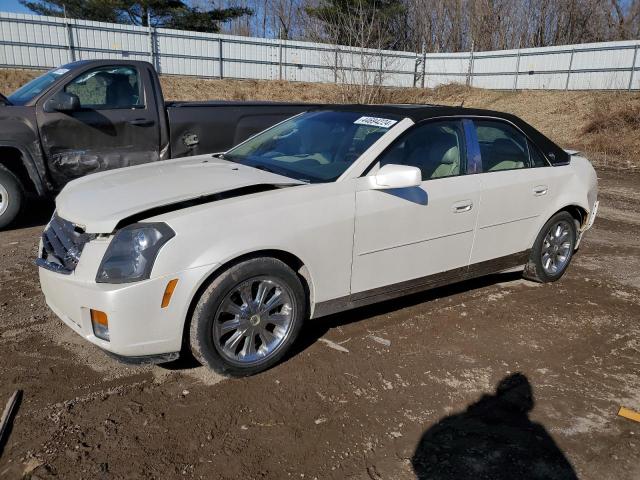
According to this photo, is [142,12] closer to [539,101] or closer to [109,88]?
[539,101]

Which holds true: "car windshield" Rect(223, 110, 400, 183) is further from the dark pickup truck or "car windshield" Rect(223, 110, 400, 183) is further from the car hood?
the dark pickup truck

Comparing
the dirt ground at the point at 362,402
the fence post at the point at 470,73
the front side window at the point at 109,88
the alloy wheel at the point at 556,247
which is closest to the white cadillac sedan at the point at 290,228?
the alloy wheel at the point at 556,247

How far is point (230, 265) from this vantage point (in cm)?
318

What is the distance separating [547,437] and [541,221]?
2461 mm

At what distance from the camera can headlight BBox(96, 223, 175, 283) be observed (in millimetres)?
2926

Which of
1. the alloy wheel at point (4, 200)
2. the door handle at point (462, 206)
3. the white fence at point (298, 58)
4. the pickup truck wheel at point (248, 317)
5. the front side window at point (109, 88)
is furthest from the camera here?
the white fence at point (298, 58)

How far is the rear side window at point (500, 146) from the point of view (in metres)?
4.52

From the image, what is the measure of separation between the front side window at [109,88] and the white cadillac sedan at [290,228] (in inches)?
111

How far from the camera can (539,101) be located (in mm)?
22875

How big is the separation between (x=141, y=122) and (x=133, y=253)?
13.9 ft

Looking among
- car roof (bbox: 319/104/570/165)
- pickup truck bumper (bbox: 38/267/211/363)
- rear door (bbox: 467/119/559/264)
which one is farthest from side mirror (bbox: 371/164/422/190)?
pickup truck bumper (bbox: 38/267/211/363)

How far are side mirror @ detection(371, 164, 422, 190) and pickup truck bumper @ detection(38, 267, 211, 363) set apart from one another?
1.30m

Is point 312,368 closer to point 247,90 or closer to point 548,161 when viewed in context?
point 548,161

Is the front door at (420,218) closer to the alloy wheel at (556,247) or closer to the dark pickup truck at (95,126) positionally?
the alloy wheel at (556,247)
